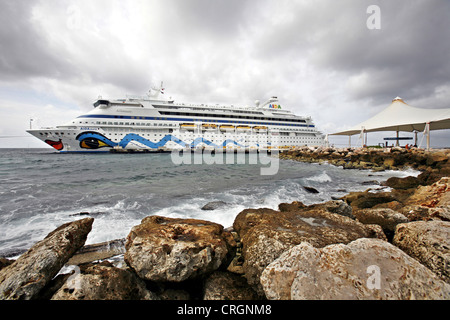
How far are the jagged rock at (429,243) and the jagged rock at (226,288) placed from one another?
6.79 feet

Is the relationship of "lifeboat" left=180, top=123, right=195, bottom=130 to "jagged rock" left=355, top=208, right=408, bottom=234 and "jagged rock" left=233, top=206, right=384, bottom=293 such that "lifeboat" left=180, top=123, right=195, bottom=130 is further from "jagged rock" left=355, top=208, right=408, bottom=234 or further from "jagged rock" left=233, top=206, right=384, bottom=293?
"jagged rock" left=355, top=208, right=408, bottom=234

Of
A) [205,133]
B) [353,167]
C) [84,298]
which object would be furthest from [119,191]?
[205,133]

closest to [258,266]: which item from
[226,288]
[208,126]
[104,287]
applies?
[226,288]

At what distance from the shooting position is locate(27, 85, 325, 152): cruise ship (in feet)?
112

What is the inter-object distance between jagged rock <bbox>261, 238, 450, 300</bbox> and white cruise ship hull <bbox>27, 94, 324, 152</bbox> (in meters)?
40.8

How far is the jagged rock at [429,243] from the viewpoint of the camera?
1.94 metres

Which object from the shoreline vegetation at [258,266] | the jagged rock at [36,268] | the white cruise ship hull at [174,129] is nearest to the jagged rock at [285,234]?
the shoreline vegetation at [258,266]

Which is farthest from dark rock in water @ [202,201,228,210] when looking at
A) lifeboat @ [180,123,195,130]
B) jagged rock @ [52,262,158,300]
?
lifeboat @ [180,123,195,130]

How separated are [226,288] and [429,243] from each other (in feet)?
8.37

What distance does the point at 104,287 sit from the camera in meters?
1.80

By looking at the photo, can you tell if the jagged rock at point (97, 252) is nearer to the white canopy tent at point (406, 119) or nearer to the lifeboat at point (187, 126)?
the white canopy tent at point (406, 119)

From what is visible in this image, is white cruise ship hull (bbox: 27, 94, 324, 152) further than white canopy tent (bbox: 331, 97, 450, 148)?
Yes

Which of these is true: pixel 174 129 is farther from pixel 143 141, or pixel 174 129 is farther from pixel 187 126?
A: pixel 143 141

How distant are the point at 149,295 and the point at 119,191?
8.20 m
